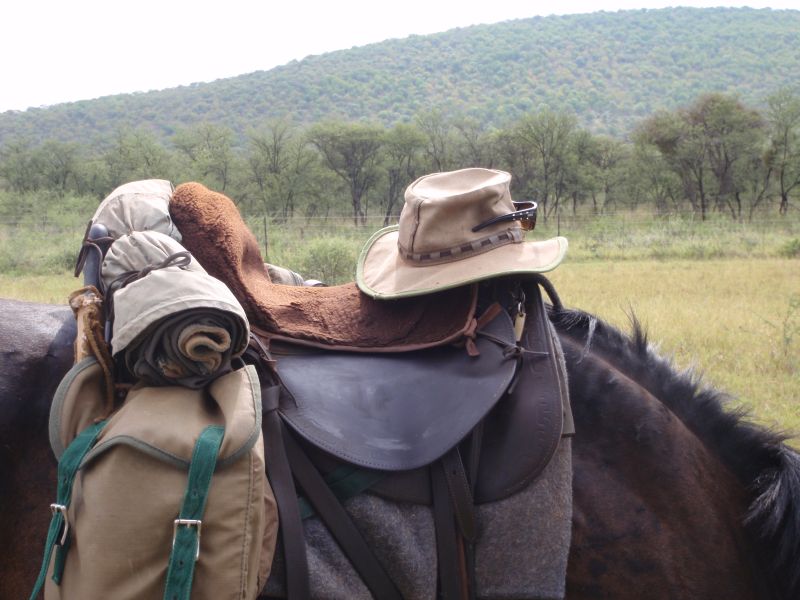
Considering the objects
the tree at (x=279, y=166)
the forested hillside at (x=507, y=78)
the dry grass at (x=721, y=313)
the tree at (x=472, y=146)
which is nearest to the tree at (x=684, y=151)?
the tree at (x=472, y=146)

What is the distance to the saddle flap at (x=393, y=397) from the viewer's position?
4.69ft

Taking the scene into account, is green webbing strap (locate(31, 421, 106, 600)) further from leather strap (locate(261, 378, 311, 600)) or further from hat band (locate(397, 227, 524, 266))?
hat band (locate(397, 227, 524, 266))

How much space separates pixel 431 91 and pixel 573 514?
100 meters

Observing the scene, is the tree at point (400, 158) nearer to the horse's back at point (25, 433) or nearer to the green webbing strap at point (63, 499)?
→ the horse's back at point (25, 433)

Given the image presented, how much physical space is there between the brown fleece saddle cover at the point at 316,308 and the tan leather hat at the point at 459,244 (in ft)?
0.21

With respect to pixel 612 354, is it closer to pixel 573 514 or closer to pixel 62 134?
pixel 573 514

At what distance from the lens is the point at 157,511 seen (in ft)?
4.03

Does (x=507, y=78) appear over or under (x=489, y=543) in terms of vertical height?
under

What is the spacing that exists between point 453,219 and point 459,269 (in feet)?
0.48

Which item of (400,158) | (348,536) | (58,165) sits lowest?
(400,158)

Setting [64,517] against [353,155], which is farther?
→ [353,155]

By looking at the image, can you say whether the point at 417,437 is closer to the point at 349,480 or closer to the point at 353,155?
the point at 349,480

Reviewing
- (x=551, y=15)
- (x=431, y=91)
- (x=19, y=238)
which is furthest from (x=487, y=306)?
(x=551, y=15)

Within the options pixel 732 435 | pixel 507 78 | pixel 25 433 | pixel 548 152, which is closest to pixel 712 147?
pixel 548 152
